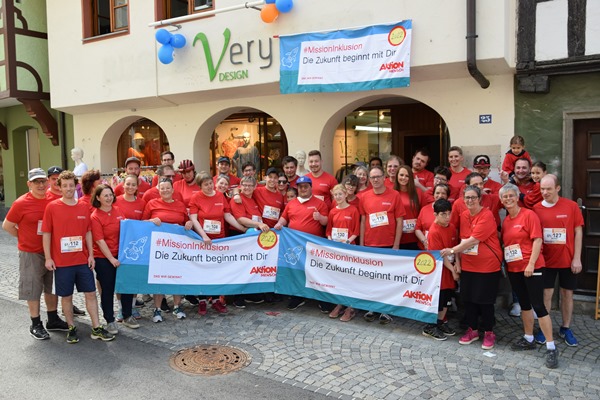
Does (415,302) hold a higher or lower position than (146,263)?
lower

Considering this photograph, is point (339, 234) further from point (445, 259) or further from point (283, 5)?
point (283, 5)

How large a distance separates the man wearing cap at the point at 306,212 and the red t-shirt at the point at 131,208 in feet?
5.63

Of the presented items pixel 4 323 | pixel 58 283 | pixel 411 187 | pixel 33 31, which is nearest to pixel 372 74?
pixel 411 187

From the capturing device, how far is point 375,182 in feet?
19.7

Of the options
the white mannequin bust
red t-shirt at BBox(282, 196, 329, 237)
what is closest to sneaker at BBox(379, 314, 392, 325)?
red t-shirt at BBox(282, 196, 329, 237)

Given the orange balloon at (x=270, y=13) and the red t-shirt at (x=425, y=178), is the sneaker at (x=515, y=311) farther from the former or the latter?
the orange balloon at (x=270, y=13)

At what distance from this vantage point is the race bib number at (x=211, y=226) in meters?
6.45

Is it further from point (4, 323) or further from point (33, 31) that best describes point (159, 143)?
point (4, 323)

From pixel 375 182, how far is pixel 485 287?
5.62ft

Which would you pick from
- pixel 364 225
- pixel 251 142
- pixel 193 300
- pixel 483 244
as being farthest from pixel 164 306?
pixel 251 142

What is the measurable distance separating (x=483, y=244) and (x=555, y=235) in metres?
0.86

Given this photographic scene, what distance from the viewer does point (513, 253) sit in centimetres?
507

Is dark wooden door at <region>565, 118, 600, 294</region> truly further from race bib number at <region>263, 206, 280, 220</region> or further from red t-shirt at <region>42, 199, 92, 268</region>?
red t-shirt at <region>42, 199, 92, 268</region>

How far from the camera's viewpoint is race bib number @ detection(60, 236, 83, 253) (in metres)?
5.41
